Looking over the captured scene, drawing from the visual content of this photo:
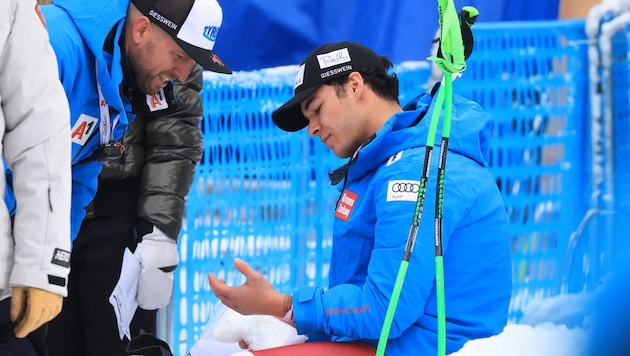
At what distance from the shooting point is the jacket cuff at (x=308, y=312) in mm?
2459

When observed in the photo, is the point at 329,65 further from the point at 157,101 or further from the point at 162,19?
the point at 157,101

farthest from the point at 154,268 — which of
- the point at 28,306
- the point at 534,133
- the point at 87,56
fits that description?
the point at 534,133

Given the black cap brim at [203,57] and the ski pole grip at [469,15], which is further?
the black cap brim at [203,57]

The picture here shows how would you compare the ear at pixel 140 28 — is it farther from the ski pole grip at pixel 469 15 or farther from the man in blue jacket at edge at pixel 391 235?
the ski pole grip at pixel 469 15

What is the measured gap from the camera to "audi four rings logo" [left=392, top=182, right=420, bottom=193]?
7.80 feet

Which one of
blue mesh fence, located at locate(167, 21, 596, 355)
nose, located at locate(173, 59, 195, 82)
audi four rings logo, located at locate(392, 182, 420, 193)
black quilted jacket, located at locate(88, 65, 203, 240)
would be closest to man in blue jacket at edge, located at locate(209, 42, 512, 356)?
audi four rings logo, located at locate(392, 182, 420, 193)

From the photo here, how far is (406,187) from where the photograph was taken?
2387 millimetres

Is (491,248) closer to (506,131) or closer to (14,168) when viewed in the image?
(14,168)

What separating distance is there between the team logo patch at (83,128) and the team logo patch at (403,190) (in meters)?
0.94

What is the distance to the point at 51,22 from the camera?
104 inches

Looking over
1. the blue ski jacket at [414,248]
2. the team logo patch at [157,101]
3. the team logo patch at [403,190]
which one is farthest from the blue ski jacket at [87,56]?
A: the team logo patch at [403,190]

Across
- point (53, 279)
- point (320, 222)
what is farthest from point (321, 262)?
point (53, 279)

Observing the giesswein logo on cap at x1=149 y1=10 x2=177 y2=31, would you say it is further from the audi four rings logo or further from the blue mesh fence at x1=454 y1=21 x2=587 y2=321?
the blue mesh fence at x1=454 y1=21 x2=587 y2=321

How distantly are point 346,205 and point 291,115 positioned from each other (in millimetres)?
427
